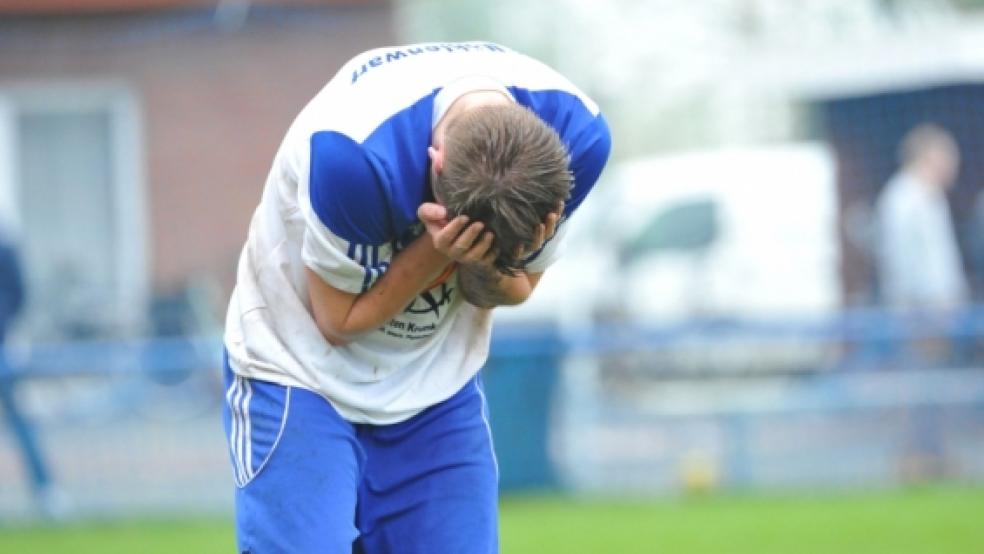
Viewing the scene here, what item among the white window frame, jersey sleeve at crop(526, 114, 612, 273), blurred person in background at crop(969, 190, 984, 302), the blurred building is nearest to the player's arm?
jersey sleeve at crop(526, 114, 612, 273)

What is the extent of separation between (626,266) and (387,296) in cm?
1087

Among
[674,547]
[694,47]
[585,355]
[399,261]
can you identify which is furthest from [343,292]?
[694,47]

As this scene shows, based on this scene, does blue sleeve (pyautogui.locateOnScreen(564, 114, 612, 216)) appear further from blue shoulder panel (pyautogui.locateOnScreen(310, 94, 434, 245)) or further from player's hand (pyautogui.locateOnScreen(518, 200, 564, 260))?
blue shoulder panel (pyautogui.locateOnScreen(310, 94, 434, 245))

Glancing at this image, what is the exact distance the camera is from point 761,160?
1510 cm

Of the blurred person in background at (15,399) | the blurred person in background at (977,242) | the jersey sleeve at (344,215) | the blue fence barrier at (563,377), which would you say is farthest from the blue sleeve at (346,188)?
the blurred person in background at (977,242)

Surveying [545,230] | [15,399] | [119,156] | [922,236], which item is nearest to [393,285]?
[545,230]

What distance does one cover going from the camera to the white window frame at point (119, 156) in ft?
47.0

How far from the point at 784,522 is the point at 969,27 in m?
5.66

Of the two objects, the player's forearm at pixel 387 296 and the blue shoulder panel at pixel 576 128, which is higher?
the blue shoulder panel at pixel 576 128

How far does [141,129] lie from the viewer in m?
14.8

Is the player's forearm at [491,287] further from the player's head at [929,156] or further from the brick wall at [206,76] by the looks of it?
the brick wall at [206,76]

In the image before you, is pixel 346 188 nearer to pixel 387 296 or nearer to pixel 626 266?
pixel 387 296

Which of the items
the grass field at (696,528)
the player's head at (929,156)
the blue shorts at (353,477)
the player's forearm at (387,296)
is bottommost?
the grass field at (696,528)

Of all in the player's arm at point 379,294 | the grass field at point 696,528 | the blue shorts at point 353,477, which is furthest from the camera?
the grass field at point 696,528
